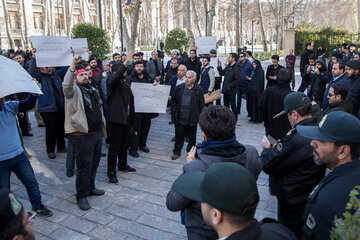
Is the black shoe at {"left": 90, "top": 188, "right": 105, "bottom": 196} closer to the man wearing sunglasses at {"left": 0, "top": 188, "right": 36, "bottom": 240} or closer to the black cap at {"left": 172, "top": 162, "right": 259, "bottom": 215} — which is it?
the man wearing sunglasses at {"left": 0, "top": 188, "right": 36, "bottom": 240}

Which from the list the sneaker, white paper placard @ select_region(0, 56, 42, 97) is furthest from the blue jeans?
the sneaker

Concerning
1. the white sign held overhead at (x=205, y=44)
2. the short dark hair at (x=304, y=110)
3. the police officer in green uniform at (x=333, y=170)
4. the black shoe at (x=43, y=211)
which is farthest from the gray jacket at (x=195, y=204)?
the white sign held overhead at (x=205, y=44)

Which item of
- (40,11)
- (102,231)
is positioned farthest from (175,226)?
(40,11)

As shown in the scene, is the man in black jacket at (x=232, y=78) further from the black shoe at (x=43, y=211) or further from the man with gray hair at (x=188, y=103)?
the black shoe at (x=43, y=211)

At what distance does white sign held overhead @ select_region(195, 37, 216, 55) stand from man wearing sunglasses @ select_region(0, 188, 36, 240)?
396 inches

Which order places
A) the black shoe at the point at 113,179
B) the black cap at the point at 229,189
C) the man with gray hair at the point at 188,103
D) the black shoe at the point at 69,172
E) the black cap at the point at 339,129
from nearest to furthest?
the black cap at the point at 229,189, the black cap at the point at 339,129, the black shoe at the point at 113,179, the black shoe at the point at 69,172, the man with gray hair at the point at 188,103

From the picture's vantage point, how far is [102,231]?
163 inches

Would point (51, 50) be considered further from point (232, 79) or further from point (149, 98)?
point (232, 79)

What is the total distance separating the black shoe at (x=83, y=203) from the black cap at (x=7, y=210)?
10.4ft

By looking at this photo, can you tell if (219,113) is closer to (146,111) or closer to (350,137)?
(350,137)

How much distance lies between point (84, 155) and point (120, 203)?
93 centimetres

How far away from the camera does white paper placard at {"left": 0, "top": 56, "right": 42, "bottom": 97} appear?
3236mm

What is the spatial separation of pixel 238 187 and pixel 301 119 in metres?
2.04

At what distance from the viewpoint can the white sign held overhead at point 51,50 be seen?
5352mm
